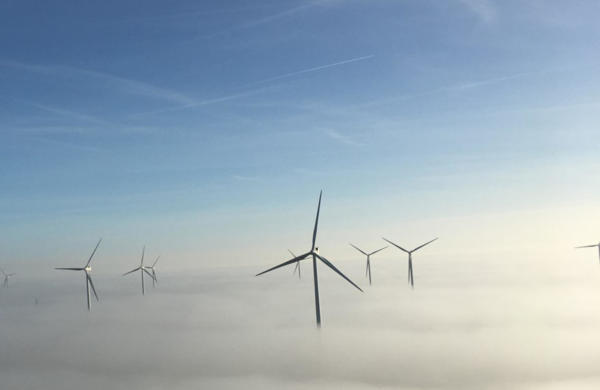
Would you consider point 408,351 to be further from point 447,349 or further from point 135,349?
point 135,349

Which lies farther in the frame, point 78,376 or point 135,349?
point 135,349

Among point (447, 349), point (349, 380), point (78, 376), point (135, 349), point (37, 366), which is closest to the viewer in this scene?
point (349, 380)

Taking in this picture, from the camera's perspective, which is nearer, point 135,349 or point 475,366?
point 475,366

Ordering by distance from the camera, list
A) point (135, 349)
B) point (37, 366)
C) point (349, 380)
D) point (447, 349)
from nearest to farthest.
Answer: point (349, 380), point (37, 366), point (447, 349), point (135, 349)

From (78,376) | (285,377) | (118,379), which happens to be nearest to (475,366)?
(285,377)

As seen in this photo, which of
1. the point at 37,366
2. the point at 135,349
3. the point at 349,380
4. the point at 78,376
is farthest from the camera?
the point at 135,349

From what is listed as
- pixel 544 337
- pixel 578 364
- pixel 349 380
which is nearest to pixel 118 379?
pixel 349 380

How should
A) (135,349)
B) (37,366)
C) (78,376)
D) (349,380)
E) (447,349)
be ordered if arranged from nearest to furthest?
(349,380), (78,376), (37,366), (447,349), (135,349)

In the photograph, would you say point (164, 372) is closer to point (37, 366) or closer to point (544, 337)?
point (37, 366)

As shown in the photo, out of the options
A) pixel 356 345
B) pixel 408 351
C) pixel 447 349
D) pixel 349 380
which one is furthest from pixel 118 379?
pixel 447 349
